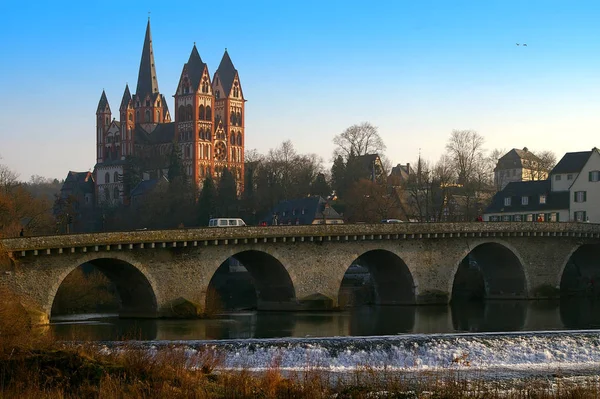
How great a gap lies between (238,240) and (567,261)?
27.8 m

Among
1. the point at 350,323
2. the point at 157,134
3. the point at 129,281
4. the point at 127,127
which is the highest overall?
the point at 127,127

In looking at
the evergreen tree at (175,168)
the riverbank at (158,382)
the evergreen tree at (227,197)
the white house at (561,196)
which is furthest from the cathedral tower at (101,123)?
the riverbank at (158,382)

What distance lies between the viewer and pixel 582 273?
74.9 metres

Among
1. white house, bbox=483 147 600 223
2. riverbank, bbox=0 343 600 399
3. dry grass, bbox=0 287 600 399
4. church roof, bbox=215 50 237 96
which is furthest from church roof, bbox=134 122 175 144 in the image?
riverbank, bbox=0 343 600 399

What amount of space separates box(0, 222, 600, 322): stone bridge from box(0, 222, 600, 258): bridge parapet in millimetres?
63

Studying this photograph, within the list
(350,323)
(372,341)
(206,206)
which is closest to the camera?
(372,341)

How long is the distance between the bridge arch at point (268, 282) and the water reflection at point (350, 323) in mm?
1356

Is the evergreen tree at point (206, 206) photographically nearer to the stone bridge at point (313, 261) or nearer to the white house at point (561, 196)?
the white house at point (561, 196)

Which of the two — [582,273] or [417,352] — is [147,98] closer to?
[582,273]

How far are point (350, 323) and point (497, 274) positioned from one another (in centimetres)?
2115

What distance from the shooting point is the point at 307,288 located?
58.2 m

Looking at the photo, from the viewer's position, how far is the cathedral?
17225cm

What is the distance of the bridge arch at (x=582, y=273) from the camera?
236 ft

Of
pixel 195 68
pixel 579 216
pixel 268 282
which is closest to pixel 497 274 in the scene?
pixel 579 216
